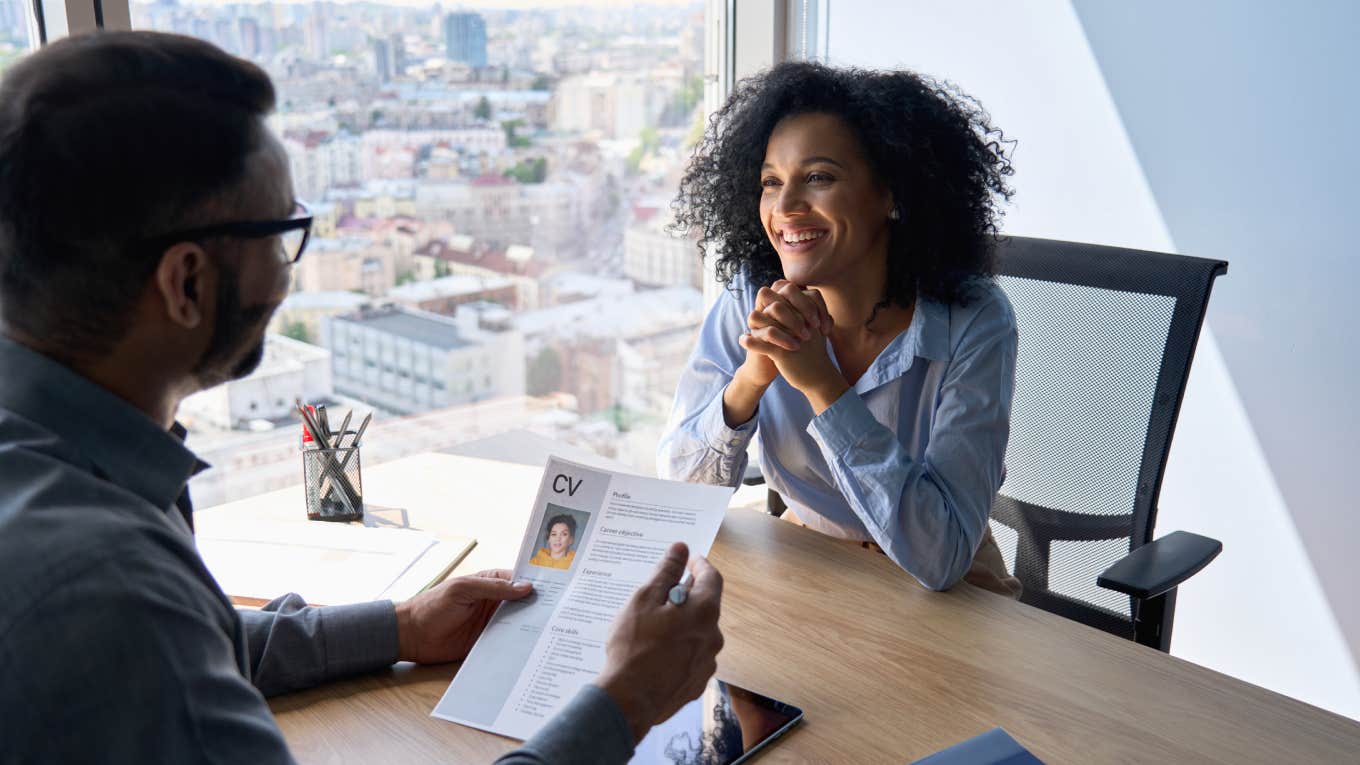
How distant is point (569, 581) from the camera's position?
1236 millimetres

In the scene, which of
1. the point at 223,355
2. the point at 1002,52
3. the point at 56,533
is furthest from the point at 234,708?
the point at 1002,52

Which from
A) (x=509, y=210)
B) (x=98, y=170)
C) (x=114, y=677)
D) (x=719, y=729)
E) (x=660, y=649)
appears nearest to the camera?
(x=114, y=677)

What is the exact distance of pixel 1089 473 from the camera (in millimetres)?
1821

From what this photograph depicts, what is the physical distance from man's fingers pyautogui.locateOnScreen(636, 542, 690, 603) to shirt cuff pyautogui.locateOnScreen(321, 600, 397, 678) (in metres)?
0.32

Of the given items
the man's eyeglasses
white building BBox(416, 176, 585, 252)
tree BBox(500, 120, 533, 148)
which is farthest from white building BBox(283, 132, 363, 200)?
the man's eyeglasses

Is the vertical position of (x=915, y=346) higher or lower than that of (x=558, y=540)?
higher

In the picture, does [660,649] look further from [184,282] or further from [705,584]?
[184,282]

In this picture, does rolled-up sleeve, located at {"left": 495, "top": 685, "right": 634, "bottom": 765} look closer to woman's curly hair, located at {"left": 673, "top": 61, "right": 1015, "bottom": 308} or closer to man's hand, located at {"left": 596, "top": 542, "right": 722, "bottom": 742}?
man's hand, located at {"left": 596, "top": 542, "right": 722, "bottom": 742}

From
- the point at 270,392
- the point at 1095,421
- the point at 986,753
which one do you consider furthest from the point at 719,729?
Result: the point at 270,392

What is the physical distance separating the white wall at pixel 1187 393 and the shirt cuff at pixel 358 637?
182 centimetres

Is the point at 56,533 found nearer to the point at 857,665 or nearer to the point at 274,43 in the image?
the point at 857,665

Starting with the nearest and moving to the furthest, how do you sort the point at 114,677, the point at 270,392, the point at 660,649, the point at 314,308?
1. the point at 114,677
2. the point at 660,649
3. the point at 270,392
4. the point at 314,308

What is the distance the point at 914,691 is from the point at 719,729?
0.21 meters

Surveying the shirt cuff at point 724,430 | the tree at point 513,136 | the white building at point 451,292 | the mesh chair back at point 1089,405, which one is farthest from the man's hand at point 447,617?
the tree at point 513,136
